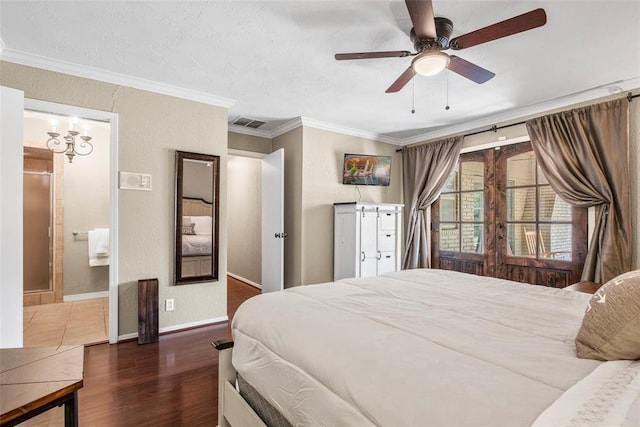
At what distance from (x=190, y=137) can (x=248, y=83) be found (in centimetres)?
89

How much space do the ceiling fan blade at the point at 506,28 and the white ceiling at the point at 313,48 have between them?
0.86 feet

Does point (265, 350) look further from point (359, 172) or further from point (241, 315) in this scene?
point (359, 172)

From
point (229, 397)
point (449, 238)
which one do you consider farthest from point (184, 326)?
point (449, 238)

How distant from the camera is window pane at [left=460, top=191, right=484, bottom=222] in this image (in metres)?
4.14


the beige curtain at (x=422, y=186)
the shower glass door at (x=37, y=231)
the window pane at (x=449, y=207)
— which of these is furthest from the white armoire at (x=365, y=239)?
the shower glass door at (x=37, y=231)

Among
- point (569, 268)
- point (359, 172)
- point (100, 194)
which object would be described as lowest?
point (569, 268)

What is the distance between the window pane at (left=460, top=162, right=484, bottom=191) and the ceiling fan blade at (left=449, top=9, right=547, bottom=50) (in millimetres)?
2620

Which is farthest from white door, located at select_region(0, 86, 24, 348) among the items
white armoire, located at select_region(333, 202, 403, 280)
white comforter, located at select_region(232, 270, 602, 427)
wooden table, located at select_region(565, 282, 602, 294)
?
wooden table, located at select_region(565, 282, 602, 294)

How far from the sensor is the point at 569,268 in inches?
131

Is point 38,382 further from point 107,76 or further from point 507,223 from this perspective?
point 507,223

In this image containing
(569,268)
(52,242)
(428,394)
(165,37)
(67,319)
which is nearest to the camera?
(428,394)

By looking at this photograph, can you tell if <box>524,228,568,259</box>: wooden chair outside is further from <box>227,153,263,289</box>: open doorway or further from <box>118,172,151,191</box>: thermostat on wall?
<box>118,172,151,191</box>: thermostat on wall

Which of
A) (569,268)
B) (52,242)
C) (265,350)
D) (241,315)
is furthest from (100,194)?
(569,268)

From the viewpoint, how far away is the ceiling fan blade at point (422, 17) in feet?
5.20
